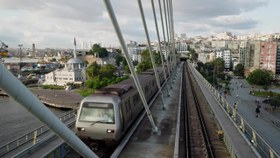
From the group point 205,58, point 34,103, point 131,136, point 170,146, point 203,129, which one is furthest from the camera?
point 205,58

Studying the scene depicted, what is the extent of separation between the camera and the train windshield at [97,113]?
11.3 metres

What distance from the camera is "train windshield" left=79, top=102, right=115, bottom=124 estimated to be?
11328mm

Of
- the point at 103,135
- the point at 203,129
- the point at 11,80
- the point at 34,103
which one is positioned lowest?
the point at 203,129

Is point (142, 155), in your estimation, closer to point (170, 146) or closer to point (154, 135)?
point (170, 146)

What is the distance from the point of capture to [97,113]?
453 inches

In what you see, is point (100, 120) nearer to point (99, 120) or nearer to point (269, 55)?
point (99, 120)

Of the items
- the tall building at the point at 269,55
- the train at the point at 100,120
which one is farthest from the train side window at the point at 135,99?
the tall building at the point at 269,55

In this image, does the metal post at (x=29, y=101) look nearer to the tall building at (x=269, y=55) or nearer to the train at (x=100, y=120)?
the train at (x=100, y=120)

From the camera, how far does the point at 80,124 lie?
1145 centimetres

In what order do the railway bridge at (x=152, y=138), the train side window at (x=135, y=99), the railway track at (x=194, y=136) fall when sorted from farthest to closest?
the train side window at (x=135, y=99) < the railway track at (x=194, y=136) < the railway bridge at (x=152, y=138)

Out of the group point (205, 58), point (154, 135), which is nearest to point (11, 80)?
Answer: point (154, 135)

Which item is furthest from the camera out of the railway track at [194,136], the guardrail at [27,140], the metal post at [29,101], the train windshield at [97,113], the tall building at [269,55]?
the tall building at [269,55]

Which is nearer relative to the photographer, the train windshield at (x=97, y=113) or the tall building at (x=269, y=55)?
the train windshield at (x=97, y=113)

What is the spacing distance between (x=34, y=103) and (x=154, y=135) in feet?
33.3
